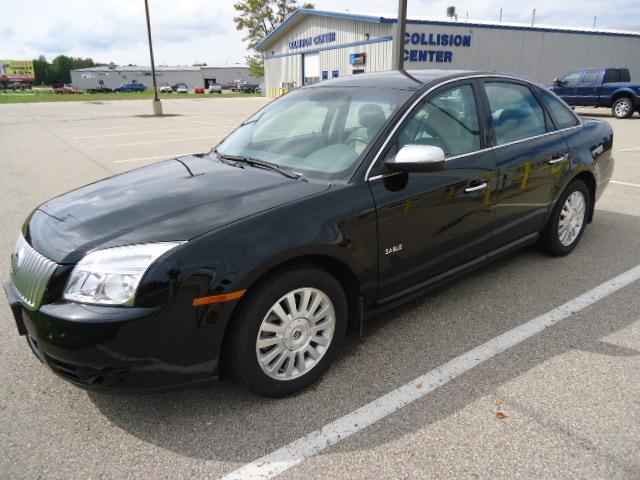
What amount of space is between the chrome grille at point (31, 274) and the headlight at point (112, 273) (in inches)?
5.9

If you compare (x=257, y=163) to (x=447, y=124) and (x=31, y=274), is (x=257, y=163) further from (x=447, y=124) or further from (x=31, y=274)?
(x=31, y=274)

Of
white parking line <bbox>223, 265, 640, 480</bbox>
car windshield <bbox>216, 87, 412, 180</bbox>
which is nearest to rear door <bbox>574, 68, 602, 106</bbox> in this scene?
white parking line <bbox>223, 265, 640, 480</bbox>

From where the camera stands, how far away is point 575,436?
2.23 metres

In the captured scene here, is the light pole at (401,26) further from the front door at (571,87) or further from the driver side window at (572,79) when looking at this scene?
the driver side window at (572,79)

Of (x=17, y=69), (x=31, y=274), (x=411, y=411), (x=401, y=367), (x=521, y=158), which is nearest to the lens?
(x=31, y=274)

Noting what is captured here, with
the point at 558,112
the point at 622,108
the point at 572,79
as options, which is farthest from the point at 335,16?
the point at 558,112

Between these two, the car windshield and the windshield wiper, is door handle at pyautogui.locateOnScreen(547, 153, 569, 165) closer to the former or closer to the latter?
the car windshield

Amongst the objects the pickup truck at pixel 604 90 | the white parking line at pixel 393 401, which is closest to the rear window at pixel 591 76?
the pickup truck at pixel 604 90

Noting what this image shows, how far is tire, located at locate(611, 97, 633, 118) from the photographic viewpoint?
710 inches

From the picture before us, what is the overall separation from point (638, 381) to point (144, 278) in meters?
2.56

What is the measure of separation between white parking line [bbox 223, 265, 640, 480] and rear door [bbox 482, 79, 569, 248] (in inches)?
26.6

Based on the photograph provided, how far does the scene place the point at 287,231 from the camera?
235 cm

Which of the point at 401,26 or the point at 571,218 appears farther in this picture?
the point at 401,26

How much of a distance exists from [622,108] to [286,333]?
20249 millimetres
